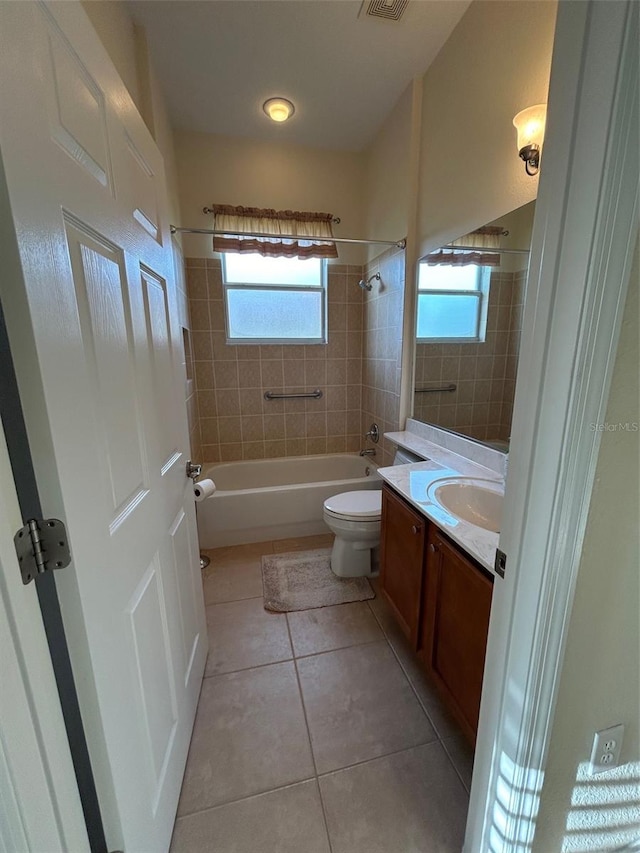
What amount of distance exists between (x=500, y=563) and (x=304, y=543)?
6.44 feet

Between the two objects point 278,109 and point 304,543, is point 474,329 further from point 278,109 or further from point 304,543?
point 278,109

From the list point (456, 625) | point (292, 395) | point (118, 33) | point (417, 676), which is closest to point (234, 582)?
point (417, 676)

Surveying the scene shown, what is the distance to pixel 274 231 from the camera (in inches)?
104

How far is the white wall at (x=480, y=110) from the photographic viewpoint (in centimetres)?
133

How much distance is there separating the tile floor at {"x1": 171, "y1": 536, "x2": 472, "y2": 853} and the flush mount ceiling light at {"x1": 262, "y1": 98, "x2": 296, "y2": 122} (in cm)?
310

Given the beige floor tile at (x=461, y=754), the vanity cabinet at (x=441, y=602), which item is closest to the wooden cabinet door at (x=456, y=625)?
the vanity cabinet at (x=441, y=602)

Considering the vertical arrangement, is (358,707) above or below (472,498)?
below

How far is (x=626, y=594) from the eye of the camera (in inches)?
26.6

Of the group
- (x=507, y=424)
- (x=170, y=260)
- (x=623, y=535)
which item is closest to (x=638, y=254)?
(x=623, y=535)

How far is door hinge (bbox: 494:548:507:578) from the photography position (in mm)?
717

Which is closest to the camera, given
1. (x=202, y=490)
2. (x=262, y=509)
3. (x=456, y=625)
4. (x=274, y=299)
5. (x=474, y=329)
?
(x=456, y=625)

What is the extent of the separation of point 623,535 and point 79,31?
4.55ft

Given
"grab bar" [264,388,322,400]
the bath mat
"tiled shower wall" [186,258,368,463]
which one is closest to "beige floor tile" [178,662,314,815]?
the bath mat

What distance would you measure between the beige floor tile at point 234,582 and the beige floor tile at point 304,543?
0.67 feet
